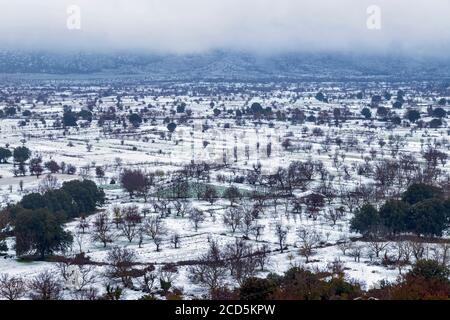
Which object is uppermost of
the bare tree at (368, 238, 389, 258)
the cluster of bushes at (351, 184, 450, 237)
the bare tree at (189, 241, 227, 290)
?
the cluster of bushes at (351, 184, 450, 237)

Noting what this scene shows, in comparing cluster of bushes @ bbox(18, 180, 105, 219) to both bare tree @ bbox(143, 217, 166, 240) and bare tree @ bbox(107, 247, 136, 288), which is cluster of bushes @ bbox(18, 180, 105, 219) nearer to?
bare tree @ bbox(143, 217, 166, 240)

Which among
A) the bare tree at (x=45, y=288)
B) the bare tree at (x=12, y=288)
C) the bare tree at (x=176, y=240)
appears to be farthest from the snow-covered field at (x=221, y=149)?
the bare tree at (x=12, y=288)

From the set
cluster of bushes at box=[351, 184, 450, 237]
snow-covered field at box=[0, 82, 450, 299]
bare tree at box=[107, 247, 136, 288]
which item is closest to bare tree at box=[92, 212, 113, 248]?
snow-covered field at box=[0, 82, 450, 299]

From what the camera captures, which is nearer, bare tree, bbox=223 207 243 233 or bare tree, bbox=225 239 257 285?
bare tree, bbox=225 239 257 285

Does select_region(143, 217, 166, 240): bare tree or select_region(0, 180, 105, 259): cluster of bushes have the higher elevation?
select_region(0, 180, 105, 259): cluster of bushes

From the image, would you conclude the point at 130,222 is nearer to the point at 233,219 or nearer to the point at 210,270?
the point at 233,219

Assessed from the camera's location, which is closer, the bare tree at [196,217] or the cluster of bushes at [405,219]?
the cluster of bushes at [405,219]

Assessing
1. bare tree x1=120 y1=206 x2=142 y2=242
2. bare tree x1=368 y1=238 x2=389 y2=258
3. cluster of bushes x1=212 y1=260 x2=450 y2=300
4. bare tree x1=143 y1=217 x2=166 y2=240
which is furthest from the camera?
bare tree x1=120 y1=206 x2=142 y2=242

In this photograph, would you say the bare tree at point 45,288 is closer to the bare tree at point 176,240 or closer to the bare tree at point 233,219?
the bare tree at point 176,240
